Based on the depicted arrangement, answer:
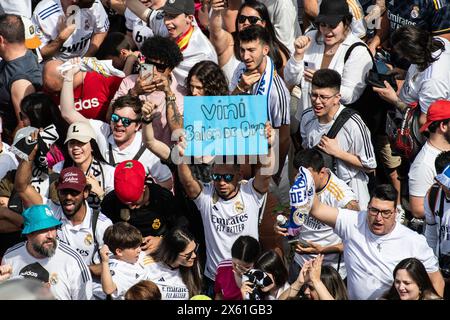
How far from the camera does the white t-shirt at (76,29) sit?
33.0 feet

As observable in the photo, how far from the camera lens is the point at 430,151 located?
842cm

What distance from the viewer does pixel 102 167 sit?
8.87 metres

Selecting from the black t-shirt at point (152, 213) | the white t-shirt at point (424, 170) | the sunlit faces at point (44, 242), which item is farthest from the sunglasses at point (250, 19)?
the sunlit faces at point (44, 242)

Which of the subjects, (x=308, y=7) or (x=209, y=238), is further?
(x=308, y=7)

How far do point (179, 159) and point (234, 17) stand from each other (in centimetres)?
212

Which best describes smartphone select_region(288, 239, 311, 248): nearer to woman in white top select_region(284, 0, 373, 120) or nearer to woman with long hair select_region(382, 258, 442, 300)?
woman with long hair select_region(382, 258, 442, 300)

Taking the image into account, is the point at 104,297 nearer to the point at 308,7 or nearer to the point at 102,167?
the point at 102,167

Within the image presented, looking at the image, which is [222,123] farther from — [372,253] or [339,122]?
[372,253]

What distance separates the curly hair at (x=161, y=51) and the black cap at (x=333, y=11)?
4.28 feet

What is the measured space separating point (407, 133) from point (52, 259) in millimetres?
3096

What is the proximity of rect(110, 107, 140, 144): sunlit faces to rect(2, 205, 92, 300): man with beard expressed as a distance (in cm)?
121

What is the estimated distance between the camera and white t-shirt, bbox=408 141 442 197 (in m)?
8.39

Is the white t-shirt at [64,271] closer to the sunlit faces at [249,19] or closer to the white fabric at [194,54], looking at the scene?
the white fabric at [194,54]
